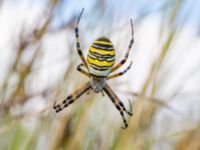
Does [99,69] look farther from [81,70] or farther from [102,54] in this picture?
[81,70]

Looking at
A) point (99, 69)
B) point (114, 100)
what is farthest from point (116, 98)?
point (99, 69)

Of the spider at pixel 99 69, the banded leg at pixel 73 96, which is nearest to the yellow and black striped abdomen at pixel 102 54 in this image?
the spider at pixel 99 69

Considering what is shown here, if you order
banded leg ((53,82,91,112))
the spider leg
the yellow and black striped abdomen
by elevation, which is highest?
the yellow and black striped abdomen

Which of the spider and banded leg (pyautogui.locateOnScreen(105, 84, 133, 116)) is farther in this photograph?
banded leg (pyautogui.locateOnScreen(105, 84, 133, 116))

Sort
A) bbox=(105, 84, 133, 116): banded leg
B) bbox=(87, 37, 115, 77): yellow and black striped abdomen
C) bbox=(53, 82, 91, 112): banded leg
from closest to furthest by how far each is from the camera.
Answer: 1. bbox=(87, 37, 115, 77): yellow and black striped abdomen
2. bbox=(53, 82, 91, 112): banded leg
3. bbox=(105, 84, 133, 116): banded leg

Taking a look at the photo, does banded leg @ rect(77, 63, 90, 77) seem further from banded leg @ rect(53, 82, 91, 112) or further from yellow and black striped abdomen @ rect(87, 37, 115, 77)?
yellow and black striped abdomen @ rect(87, 37, 115, 77)

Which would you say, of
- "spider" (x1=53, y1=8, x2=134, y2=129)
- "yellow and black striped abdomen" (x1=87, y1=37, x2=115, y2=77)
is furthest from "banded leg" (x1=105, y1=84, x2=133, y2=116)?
"yellow and black striped abdomen" (x1=87, y1=37, x2=115, y2=77)

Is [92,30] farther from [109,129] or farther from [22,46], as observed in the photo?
[109,129]

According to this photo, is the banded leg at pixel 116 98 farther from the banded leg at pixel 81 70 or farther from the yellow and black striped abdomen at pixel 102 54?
the yellow and black striped abdomen at pixel 102 54
